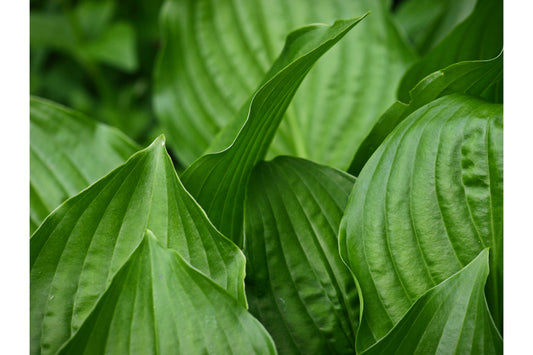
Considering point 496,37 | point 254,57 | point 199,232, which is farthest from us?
point 254,57

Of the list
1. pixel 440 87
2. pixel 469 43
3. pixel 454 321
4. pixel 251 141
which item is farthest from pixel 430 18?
pixel 454 321

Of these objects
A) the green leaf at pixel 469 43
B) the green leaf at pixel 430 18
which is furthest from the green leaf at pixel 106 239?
the green leaf at pixel 430 18

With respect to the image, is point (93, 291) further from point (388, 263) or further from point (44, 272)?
point (388, 263)

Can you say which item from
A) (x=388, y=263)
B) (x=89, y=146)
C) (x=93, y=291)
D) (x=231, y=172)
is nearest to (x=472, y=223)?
(x=388, y=263)

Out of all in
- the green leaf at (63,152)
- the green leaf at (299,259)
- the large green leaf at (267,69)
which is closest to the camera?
the green leaf at (299,259)

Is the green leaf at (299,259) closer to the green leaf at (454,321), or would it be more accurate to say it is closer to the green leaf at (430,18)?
the green leaf at (454,321)

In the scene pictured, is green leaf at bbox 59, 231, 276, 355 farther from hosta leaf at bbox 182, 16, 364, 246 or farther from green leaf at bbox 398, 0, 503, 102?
green leaf at bbox 398, 0, 503, 102
